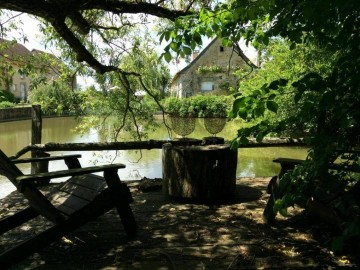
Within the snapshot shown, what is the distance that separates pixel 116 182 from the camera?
3254 millimetres

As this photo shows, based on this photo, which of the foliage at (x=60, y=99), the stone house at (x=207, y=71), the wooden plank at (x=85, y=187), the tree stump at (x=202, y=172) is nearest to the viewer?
the wooden plank at (x=85, y=187)

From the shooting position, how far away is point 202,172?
455 cm

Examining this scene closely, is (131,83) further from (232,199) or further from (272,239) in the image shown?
(272,239)

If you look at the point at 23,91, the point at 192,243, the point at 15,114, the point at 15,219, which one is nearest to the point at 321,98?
the point at 192,243

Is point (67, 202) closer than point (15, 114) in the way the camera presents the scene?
Yes

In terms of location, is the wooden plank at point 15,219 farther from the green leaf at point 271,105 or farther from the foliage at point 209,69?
the foliage at point 209,69

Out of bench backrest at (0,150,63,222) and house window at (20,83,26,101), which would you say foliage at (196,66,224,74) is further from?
bench backrest at (0,150,63,222)

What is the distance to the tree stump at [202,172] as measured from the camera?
454 cm

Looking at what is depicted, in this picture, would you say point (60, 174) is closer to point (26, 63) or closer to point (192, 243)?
point (192, 243)

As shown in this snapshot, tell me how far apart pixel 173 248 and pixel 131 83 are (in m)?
5.86

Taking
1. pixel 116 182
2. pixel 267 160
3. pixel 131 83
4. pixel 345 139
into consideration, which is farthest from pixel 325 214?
pixel 267 160

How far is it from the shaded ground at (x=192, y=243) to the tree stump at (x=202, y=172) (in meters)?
0.22

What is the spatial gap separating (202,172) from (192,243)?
1.38 m

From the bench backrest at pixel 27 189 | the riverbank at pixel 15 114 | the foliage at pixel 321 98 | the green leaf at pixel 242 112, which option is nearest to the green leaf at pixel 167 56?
the foliage at pixel 321 98
